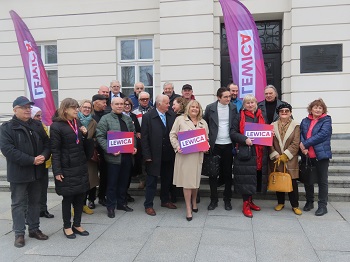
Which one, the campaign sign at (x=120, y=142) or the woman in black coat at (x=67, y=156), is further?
the campaign sign at (x=120, y=142)

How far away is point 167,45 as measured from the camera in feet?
29.5

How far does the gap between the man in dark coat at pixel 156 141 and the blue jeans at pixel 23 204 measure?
5.51ft

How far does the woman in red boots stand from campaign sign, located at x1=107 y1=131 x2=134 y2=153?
166 cm

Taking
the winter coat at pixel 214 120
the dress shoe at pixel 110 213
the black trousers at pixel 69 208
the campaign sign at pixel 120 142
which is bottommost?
the dress shoe at pixel 110 213

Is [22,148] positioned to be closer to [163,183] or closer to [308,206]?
[163,183]

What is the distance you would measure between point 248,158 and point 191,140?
37.0 inches

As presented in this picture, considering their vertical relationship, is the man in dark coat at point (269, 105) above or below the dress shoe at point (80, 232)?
above

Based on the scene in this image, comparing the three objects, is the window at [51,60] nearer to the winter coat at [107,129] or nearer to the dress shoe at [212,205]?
the winter coat at [107,129]

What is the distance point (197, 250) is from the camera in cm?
380

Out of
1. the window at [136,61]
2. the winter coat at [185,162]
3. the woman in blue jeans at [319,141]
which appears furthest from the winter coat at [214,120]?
the window at [136,61]

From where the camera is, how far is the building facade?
8273 millimetres

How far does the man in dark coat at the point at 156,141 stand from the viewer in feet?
16.9

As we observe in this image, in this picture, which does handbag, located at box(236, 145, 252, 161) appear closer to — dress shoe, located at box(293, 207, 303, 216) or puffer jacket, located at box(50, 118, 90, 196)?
A: dress shoe, located at box(293, 207, 303, 216)

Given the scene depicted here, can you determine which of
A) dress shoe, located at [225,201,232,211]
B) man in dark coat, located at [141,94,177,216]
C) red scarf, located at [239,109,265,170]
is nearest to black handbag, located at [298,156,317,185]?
red scarf, located at [239,109,265,170]
